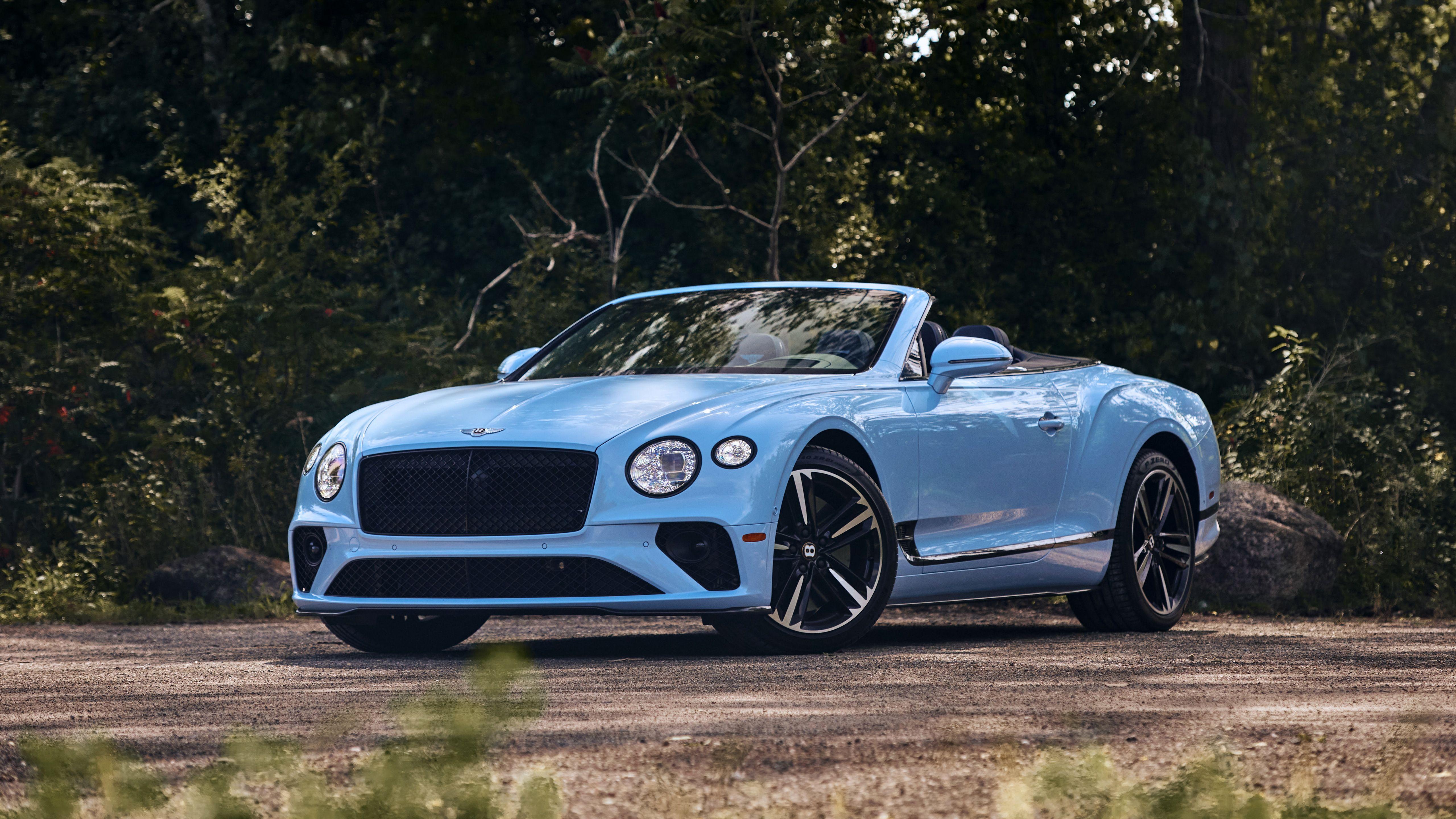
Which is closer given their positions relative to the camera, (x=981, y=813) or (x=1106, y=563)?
(x=981, y=813)

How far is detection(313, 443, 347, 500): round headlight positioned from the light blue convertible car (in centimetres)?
1

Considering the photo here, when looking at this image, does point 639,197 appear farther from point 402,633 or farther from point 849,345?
point 402,633

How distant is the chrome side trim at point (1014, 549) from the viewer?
24.5 ft

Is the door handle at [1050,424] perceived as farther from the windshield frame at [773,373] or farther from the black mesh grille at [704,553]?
the black mesh grille at [704,553]

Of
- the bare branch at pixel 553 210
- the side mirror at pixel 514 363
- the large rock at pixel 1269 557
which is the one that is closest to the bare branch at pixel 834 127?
the bare branch at pixel 553 210

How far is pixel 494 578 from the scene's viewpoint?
6684 millimetres

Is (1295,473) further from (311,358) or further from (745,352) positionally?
(311,358)

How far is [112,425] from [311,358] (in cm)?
159

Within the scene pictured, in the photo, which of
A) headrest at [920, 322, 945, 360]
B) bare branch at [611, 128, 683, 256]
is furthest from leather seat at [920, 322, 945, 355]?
bare branch at [611, 128, 683, 256]

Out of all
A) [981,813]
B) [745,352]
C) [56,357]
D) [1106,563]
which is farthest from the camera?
[56,357]

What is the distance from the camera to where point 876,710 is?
5.02m

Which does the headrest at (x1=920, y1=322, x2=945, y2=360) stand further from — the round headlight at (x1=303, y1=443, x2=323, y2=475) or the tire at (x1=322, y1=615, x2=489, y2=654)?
the round headlight at (x1=303, y1=443, x2=323, y2=475)

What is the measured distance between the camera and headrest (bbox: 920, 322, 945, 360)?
8.20m

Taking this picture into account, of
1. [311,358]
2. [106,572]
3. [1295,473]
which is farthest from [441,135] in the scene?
[1295,473]
